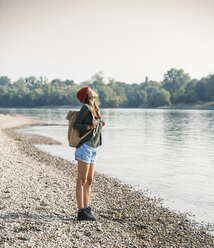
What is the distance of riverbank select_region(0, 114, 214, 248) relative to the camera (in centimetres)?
602

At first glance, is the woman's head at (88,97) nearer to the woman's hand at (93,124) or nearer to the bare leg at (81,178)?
the woman's hand at (93,124)

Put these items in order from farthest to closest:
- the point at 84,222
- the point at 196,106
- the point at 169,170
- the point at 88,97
A: 1. the point at 196,106
2. the point at 169,170
3. the point at 84,222
4. the point at 88,97

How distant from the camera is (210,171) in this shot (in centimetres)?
1642

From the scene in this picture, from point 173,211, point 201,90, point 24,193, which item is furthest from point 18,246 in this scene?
point 201,90

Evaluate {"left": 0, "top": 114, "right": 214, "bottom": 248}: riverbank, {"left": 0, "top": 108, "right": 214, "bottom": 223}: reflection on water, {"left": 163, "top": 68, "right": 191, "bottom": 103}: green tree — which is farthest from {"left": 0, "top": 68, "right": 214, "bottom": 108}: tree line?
{"left": 0, "top": 114, "right": 214, "bottom": 248}: riverbank

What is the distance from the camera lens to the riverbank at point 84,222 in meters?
6.02

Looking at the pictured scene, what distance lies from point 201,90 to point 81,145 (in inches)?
5769

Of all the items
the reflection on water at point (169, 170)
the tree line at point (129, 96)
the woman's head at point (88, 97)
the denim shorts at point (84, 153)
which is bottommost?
the reflection on water at point (169, 170)

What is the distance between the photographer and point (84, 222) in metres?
6.87

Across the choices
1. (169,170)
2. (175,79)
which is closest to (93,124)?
A: (169,170)

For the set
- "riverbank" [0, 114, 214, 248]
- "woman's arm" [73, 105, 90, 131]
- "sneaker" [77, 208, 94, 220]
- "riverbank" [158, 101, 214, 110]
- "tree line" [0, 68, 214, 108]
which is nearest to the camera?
"riverbank" [0, 114, 214, 248]

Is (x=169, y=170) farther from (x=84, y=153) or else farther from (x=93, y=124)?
(x=93, y=124)

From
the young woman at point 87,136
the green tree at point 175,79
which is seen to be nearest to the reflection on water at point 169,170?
the young woman at point 87,136

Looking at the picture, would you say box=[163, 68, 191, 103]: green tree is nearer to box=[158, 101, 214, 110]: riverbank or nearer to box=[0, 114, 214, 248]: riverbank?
box=[158, 101, 214, 110]: riverbank
